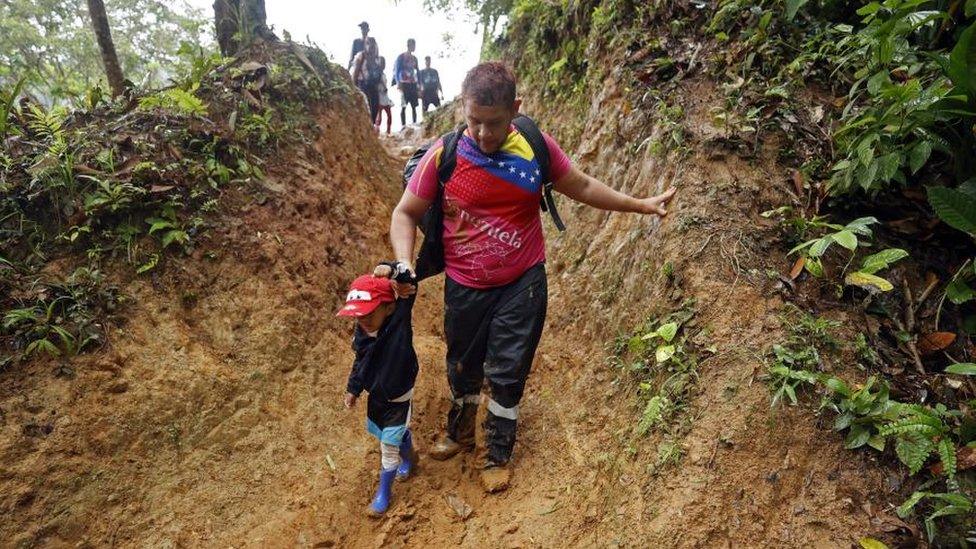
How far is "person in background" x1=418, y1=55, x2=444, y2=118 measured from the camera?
14766mm

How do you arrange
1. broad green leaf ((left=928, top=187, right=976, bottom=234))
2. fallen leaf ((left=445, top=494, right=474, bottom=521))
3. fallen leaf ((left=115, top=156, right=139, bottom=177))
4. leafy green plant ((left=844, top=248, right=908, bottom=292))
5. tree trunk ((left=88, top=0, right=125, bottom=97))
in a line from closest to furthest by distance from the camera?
broad green leaf ((left=928, top=187, right=976, bottom=234))
leafy green plant ((left=844, top=248, right=908, bottom=292))
fallen leaf ((left=445, top=494, right=474, bottom=521))
fallen leaf ((left=115, top=156, right=139, bottom=177))
tree trunk ((left=88, top=0, right=125, bottom=97))

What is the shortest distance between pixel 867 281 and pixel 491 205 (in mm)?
2231

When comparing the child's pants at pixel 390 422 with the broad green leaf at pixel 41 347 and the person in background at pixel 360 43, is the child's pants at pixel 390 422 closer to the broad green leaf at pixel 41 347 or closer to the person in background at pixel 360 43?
the broad green leaf at pixel 41 347

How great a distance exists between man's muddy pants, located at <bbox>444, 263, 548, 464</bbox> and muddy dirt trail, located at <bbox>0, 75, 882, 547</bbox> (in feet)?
1.31

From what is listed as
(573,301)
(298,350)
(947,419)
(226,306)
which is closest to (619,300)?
(573,301)

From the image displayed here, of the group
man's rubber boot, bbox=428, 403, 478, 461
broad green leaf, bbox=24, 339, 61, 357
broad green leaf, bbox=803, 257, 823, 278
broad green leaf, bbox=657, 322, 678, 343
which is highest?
broad green leaf, bbox=803, 257, 823, 278

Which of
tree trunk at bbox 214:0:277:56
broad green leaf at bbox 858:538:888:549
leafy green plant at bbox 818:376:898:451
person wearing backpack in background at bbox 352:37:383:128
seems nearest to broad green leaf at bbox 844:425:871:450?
leafy green plant at bbox 818:376:898:451

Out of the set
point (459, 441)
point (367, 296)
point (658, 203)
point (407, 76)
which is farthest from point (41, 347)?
point (407, 76)

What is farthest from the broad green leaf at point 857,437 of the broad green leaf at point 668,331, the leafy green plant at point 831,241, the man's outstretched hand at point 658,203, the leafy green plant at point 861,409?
the man's outstretched hand at point 658,203

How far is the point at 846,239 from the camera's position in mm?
2789

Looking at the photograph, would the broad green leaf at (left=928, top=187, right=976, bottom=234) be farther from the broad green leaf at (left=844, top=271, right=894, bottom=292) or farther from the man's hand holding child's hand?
the man's hand holding child's hand

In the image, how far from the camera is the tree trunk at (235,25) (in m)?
6.41

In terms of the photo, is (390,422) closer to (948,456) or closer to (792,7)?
(948,456)

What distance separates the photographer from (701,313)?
10.5ft
